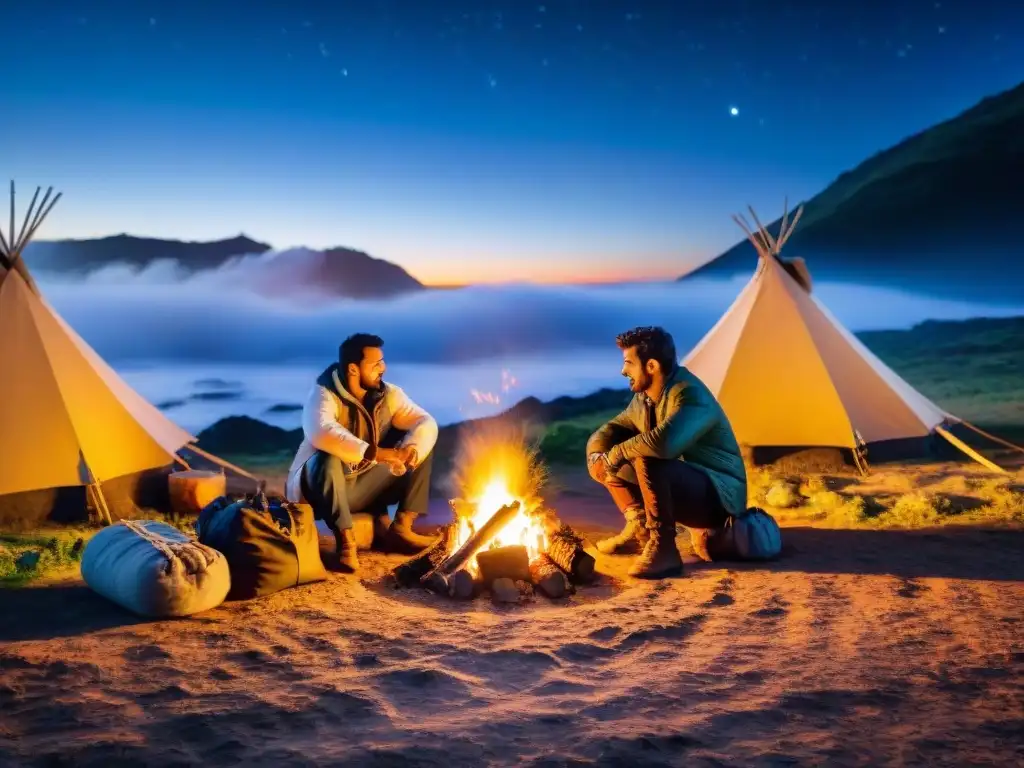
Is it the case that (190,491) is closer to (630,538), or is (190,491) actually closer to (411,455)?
(411,455)

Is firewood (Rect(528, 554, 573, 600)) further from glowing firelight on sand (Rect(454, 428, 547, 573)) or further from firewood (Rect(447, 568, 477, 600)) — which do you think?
firewood (Rect(447, 568, 477, 600))

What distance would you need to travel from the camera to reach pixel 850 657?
3.22m

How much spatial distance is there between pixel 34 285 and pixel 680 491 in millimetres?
4867

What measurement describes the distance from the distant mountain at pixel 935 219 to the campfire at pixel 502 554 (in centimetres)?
3772

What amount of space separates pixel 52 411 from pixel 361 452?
8.97ft

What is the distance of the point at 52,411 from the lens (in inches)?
237

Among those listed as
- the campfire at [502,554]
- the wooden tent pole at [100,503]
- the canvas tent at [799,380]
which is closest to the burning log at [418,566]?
the campfire at [502,554]

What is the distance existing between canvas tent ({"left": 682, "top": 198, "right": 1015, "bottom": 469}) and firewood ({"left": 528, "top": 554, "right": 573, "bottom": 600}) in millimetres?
3269

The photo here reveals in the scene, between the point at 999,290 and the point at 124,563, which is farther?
the point at 999,290

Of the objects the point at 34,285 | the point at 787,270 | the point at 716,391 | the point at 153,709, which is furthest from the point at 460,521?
the point at 787,270

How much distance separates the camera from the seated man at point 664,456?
444 centimetres

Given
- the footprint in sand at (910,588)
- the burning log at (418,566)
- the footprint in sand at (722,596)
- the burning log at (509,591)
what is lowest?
the footprint in sand at (910,588)

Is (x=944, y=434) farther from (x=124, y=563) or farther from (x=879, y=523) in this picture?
(x=124, y=563)

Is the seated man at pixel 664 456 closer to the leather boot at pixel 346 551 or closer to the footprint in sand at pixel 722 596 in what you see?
the footprint in sand at pixel 722 596
